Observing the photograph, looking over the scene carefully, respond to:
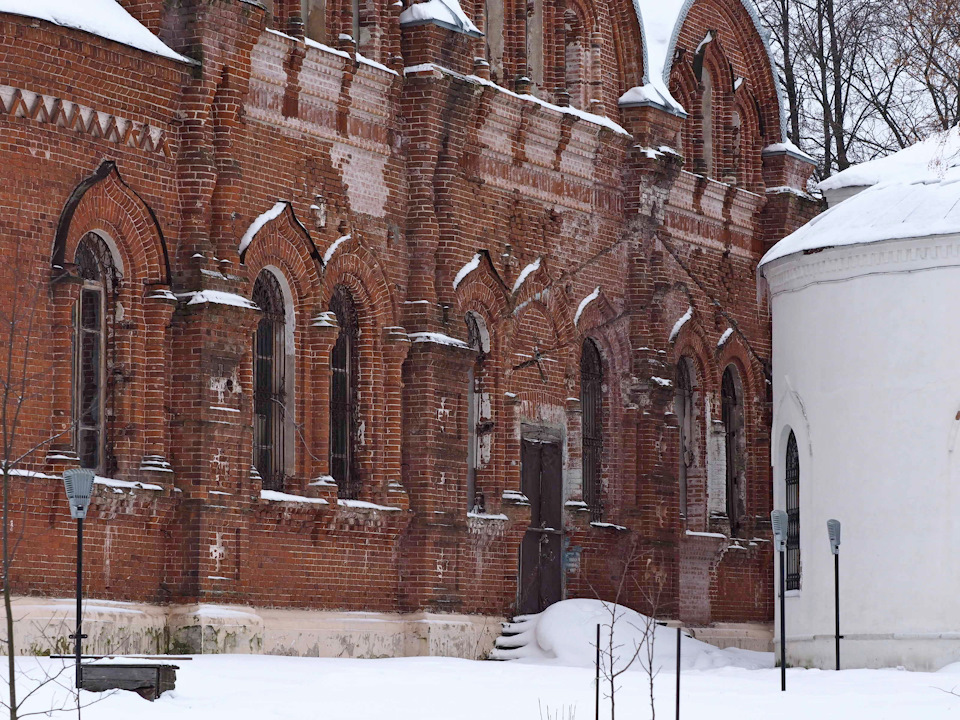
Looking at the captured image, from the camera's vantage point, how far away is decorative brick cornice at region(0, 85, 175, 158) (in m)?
18.4

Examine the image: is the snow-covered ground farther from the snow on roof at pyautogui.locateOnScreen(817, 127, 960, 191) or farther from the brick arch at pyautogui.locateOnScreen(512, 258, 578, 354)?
the snow on roof at pyautogui.locateOnScreen(817, 127, 960, 191)

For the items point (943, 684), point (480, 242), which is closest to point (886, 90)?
point (480, 242)

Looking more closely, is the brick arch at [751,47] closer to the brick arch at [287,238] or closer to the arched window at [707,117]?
the arched window at [707,117]

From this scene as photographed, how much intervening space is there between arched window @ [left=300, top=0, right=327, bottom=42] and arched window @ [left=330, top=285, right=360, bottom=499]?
268cm

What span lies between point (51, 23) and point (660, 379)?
11020 millimetres

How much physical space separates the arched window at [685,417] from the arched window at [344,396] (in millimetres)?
7065

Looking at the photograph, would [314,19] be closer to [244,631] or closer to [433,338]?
[433,338]

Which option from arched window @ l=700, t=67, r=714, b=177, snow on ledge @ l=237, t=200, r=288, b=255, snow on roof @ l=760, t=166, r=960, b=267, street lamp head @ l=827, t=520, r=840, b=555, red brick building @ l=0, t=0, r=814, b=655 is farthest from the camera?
arched window @ l=700, t=67, r=714, b=177

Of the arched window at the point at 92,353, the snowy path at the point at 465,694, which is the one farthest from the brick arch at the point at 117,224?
the snowy path at the point at 465,694

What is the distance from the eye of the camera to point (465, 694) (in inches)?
704

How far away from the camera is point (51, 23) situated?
1858cm

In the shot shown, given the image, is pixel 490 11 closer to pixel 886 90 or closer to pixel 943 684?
pixel 943 684

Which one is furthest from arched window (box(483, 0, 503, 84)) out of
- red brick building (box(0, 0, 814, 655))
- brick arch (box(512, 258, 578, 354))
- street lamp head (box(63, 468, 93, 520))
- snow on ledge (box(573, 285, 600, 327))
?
street lamp head (box(63, 468, 93, 520))

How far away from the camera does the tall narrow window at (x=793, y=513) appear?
2469 centimetres
